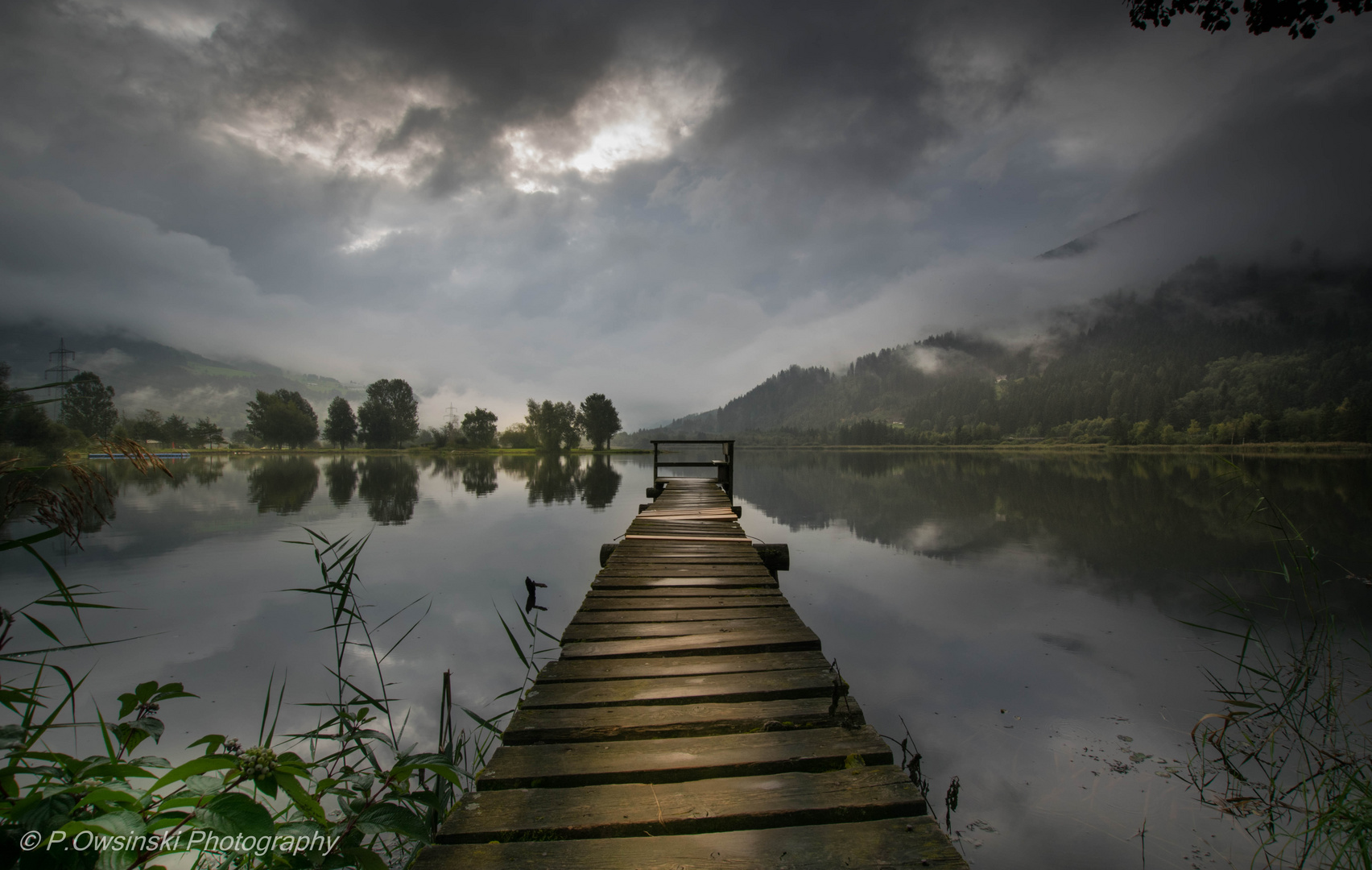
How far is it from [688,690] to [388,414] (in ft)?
354

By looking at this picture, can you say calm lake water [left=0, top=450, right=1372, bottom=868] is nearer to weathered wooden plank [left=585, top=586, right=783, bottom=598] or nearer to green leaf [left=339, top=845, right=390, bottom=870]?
weathered wooden plank [left=585, top=586, right=783, bottom=598]

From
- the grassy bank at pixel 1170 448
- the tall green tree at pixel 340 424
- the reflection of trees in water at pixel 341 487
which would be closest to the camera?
the reflection of trees in water at pixel 341 487

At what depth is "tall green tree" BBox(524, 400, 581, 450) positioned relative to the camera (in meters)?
93.1

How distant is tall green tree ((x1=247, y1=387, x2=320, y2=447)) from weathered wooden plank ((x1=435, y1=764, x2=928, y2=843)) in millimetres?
110393

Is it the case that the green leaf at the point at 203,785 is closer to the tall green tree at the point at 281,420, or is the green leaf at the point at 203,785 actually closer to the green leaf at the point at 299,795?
the green leaf at the point at 299,795

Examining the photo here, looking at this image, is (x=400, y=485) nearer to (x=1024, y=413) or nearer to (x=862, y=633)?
(x=862, y=633)

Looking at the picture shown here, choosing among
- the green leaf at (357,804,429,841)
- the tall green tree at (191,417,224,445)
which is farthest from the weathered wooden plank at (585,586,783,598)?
the tall green tree at (191,417,224,445)

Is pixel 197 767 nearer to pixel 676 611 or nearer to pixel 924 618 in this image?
pixel 676 611

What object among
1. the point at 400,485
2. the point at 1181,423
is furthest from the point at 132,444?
the point at 1181,423

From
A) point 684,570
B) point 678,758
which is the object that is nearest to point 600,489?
point 684,570

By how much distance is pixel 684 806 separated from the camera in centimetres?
231

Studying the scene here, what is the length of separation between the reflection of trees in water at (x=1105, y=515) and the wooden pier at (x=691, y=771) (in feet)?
12.3

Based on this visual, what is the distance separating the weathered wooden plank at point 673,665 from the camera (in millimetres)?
3652

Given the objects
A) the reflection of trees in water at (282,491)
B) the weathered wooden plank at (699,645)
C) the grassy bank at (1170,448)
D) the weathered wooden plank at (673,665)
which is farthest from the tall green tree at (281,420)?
the weathered wooden plank at (673,665)
